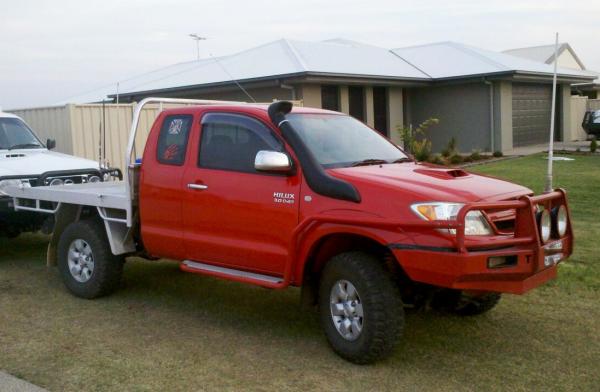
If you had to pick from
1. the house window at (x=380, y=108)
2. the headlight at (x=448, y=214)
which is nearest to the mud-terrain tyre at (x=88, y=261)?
the headlight at (x=448, y=214)

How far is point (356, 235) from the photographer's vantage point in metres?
5.24

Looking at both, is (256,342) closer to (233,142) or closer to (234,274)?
(234,274)

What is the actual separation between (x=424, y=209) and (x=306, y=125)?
157cm

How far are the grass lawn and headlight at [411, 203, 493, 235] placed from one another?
1.04 m

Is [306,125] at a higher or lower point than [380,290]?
higher

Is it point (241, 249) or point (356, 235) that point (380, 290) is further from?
point (241, 249)

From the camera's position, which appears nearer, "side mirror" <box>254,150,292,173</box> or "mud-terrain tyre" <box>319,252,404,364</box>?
"mud-terrain tyre" <box>319,252,404,364</box>

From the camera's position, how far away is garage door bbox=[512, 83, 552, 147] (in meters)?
25.5

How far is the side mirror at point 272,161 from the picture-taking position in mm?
5391

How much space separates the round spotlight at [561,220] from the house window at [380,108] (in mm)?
19452

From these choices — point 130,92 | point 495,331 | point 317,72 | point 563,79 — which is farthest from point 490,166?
point 495,331

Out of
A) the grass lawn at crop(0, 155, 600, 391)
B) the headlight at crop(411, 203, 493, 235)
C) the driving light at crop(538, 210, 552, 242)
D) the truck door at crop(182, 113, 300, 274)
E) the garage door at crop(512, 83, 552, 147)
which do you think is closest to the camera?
the headlight at crop(411, 203, 493, 235)

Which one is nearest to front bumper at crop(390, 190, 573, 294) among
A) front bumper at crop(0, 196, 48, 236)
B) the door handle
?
the door handle

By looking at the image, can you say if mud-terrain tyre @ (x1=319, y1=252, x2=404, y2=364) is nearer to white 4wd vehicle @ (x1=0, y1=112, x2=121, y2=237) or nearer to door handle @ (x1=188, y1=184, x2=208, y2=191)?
door handle @ (x1=188, y1=184, x2=208, y2=191)
